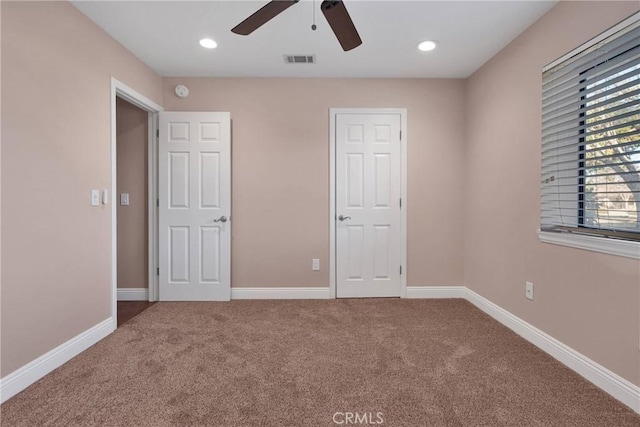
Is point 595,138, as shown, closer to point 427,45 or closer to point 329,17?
point 427,45

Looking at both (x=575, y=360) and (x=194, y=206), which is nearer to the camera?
(x=575, y=360)

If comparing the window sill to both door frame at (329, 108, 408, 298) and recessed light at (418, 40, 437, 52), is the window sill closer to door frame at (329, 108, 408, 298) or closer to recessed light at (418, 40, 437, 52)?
door frame at (329, 108, 408, 298)

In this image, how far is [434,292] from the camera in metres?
3.53

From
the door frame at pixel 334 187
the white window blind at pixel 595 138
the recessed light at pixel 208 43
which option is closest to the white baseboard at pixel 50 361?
the door frame at pixel 334 187

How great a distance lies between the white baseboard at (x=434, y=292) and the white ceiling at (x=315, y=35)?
94.4 inches

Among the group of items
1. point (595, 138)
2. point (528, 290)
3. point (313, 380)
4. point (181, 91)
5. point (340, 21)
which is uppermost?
point (181, 91)

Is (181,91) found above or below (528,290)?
above

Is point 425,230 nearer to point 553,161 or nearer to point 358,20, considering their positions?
point 553,161

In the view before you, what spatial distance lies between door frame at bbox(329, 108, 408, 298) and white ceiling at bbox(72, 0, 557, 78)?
387 mm

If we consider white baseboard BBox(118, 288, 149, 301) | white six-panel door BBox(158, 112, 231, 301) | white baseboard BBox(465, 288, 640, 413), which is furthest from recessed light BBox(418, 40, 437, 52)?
white baseboard BBox(118, 288, 149, 301)

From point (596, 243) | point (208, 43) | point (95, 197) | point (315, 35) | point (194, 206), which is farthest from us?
point (194, 206)

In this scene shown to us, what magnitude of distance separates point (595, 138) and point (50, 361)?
3.74m

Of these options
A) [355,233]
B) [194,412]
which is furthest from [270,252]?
[194,412]

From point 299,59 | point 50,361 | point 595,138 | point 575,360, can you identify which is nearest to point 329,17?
point 299,59
